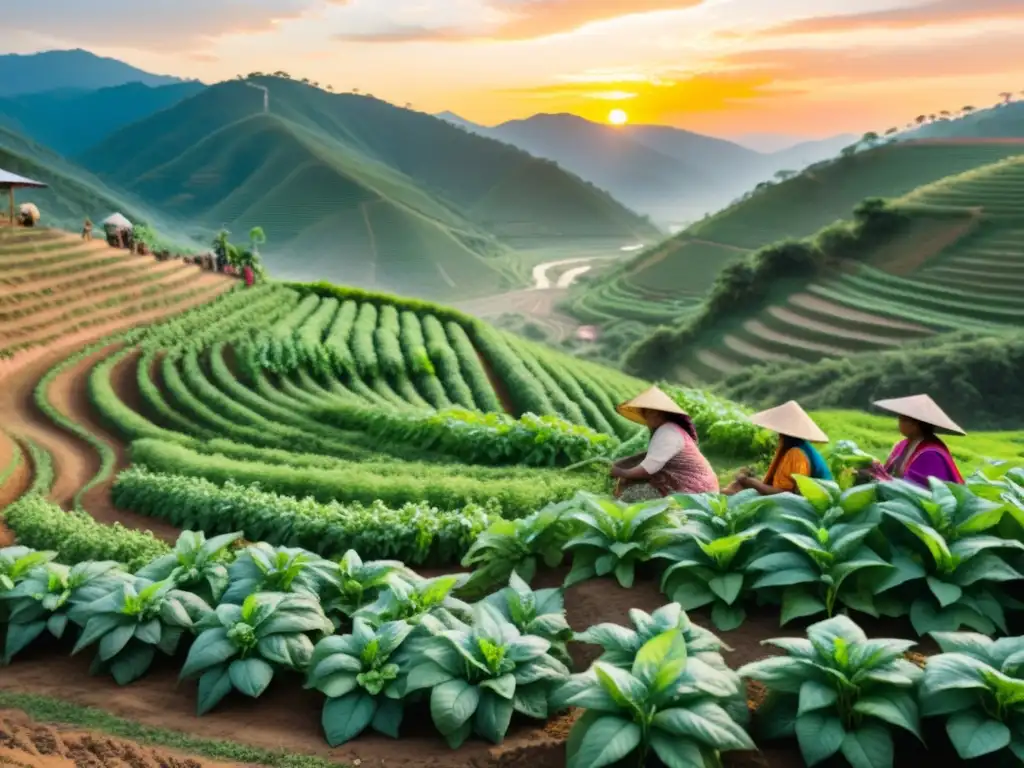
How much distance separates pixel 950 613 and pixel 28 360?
62.5 ft

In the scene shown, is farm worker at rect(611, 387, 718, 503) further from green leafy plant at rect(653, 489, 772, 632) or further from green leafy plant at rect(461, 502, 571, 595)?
green leafy plant at rect(653, 489, 772, 632)

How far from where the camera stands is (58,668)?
14.9 feet

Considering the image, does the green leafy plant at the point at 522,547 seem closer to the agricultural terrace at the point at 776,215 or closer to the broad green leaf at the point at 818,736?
the broad green leaf at the point at 818,736

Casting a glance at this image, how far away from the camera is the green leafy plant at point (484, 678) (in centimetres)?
352

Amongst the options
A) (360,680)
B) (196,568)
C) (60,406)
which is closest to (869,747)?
(360,680)

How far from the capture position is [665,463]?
21.4ft

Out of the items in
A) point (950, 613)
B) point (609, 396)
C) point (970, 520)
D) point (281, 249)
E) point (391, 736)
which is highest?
point (970, 520)

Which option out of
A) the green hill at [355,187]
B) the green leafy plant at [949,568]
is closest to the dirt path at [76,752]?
the green leafy plant at [949,568]

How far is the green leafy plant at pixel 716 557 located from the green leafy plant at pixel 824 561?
12 cm

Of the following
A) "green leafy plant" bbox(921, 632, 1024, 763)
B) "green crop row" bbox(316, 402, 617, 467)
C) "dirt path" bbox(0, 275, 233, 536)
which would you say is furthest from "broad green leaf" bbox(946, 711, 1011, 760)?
"dirt path" bbox(0, 275, 233, 536)

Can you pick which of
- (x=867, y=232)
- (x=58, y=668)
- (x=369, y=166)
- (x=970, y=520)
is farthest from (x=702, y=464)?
(x=369, y=166)

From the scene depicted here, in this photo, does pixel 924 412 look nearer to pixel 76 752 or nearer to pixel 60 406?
pixel 76 752

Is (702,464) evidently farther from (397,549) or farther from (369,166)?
(369,166)

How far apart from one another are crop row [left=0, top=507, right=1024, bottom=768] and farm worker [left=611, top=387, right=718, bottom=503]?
218 cm
